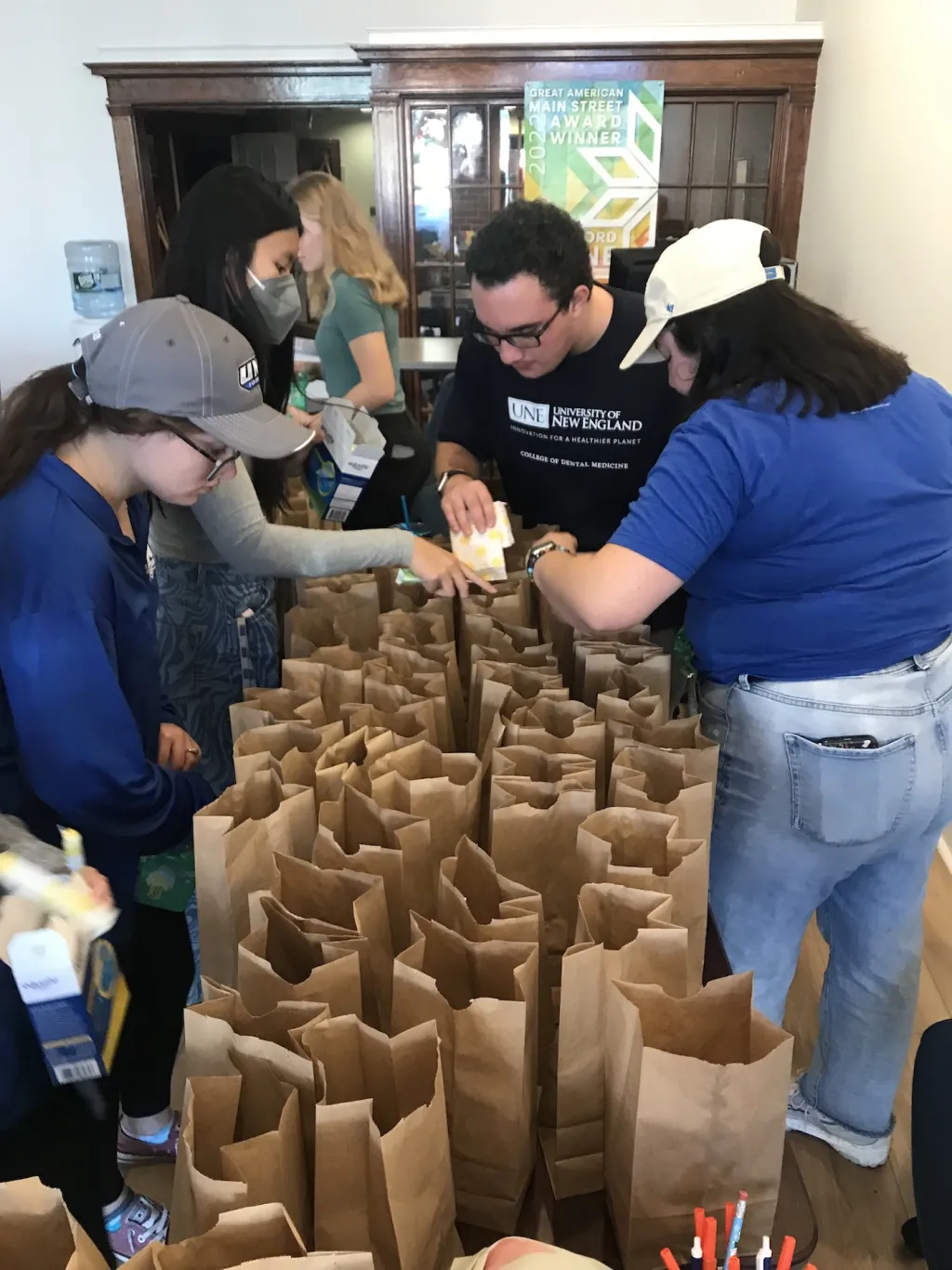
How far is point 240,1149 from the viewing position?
2.12 ft

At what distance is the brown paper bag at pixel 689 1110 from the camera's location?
2.30 feet

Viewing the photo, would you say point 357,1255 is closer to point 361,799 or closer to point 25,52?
point 361,799

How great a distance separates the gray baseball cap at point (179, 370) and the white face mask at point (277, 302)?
0.36 meters

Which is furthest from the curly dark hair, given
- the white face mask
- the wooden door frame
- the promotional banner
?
the wooden door frame

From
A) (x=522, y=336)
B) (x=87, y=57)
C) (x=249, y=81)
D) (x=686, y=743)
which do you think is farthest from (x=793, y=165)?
(x=686, y=743)

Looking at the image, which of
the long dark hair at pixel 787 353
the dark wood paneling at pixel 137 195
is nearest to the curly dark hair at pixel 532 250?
the long dark hair at pixel 787 353

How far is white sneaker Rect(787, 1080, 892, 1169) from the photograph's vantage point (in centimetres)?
→ 165

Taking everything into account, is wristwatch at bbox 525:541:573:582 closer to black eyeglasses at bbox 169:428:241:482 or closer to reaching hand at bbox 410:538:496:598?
reaching hand at bbox 410:538:496:598

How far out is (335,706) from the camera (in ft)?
4.05

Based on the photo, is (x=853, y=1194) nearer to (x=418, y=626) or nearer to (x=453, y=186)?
(x=418, y=626)

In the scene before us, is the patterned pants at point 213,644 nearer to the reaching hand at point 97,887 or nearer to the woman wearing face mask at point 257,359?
the woman wearing face mask at point 257,359

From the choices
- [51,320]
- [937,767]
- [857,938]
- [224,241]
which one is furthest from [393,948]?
[51,320]

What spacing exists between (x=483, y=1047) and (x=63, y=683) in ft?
1.85

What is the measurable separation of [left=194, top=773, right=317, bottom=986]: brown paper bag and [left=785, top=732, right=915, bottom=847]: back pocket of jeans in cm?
61
